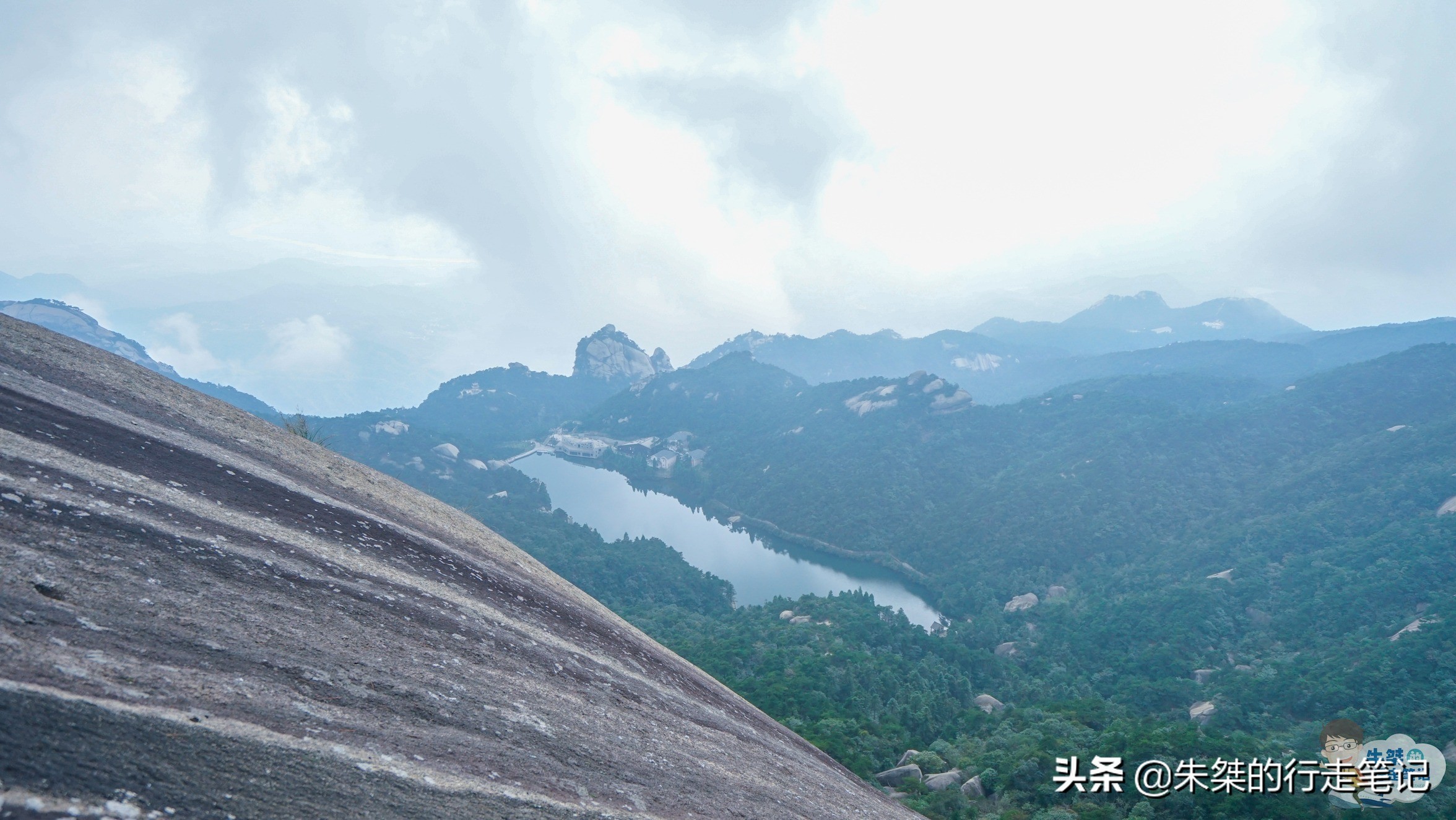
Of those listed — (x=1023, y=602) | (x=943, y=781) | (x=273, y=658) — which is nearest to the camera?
(x=273, y=658)

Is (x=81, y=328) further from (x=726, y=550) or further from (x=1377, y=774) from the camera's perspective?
(x=1377, y=774)

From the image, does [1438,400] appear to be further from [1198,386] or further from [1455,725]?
[1455,725]

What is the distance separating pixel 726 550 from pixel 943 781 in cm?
7089

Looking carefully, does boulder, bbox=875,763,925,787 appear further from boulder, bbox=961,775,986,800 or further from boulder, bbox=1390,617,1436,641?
boulder, bbox=1390,617,1436,641

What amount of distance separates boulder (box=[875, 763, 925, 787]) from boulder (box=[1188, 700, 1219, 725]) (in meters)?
21.1

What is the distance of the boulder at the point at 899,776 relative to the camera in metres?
20.4

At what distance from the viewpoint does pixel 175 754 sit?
473 cm

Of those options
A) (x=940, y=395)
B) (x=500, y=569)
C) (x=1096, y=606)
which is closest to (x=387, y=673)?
(x=500, y=569)

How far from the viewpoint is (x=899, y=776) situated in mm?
20656

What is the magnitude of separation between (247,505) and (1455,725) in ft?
128

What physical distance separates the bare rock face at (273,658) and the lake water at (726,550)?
55.6 metres

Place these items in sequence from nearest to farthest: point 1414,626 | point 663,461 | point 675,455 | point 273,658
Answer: point 273,658 → point 1414,626 → point 663,461 → point 675,455

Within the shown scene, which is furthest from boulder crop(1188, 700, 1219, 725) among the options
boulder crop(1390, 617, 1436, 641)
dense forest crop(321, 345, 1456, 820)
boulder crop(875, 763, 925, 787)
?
boulder crop(875, 763, 925, 787)

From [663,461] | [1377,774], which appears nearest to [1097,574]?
[1377,774]
